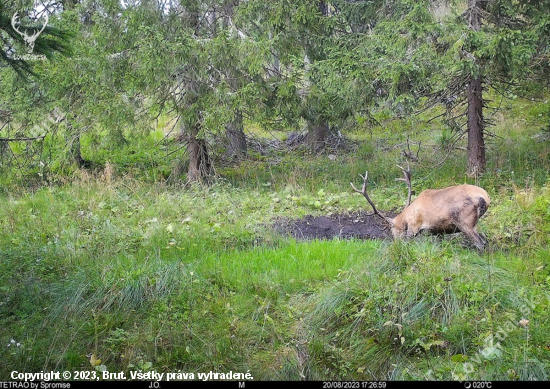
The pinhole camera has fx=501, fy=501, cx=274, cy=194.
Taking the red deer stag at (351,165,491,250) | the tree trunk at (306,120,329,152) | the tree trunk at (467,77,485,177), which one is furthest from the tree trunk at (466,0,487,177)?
the tree trunk at (306,120,329,152)

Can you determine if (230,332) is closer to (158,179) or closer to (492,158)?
(158,179)

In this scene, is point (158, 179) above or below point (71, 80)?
Answer: below

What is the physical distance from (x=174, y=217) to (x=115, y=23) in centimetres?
439

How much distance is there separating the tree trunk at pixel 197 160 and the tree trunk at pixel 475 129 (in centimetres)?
540

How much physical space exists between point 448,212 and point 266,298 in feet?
8.33

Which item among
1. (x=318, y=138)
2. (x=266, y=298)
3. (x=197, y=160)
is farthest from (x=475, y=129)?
(x=266, y=298)

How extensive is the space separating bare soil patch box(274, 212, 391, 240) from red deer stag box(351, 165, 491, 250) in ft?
2.81

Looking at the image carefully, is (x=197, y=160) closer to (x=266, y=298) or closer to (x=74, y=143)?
(x=74, y=143)

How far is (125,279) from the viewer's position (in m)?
5.32

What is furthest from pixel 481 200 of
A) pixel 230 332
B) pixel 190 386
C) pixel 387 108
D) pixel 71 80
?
pixel 71 80

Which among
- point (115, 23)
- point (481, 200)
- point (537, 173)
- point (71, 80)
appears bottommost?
point (537, 173)

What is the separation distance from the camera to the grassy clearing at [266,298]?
13.7 ft

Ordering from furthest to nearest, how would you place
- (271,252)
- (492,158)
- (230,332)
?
(492,158), (271,252), (230,332)

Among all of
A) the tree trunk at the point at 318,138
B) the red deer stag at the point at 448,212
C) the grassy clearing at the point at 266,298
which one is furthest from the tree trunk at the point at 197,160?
the red deer stag at the point at 448,212
